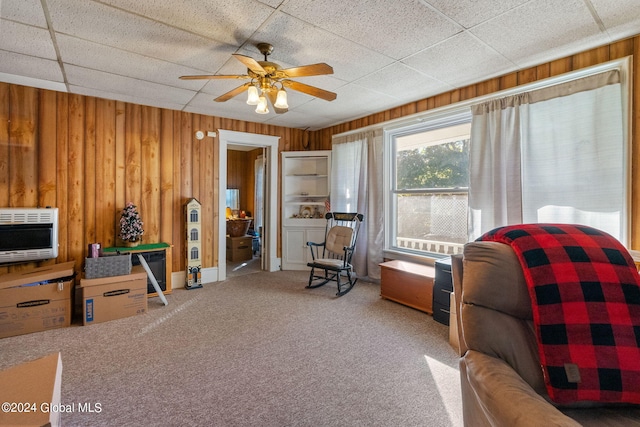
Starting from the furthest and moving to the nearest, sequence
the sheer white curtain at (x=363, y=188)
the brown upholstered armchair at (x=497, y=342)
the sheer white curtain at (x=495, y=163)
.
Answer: the sheer white curtain at (x=363, y=188) → the sheer white curtain at (x=495, y=163) → the brown upholstered armchair at (x=497, y=342)

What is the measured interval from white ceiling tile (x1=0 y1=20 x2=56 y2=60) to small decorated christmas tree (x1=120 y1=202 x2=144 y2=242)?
170 centimetres

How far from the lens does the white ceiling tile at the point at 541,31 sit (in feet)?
6.45

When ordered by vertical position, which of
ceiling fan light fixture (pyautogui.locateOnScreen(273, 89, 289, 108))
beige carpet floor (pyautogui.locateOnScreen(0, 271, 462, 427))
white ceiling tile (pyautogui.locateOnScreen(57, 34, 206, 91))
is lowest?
beige carpet floor (pyautogui.locateOnScreen(0, 271, 462, 427))

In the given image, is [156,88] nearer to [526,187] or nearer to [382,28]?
[382,28]

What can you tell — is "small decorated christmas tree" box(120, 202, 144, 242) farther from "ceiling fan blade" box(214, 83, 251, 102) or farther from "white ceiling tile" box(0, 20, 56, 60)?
"ceiling fan blade" box(214, 83, 251, 102)

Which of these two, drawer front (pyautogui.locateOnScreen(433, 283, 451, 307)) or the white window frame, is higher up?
the white window frame

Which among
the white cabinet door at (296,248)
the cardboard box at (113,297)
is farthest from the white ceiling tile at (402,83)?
the cardboard box at (113,297)

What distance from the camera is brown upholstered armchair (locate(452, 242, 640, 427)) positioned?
103 centimetres

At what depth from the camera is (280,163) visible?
5148 millimetres

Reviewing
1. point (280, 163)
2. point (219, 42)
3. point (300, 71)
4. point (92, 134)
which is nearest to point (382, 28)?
point (300, 71)

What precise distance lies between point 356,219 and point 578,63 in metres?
2.75

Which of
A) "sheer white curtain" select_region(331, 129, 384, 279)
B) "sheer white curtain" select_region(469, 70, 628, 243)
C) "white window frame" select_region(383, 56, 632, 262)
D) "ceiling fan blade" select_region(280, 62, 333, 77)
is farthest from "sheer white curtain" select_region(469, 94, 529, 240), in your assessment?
"ceiling fan blade" select_region(280, 62, 333, 77)

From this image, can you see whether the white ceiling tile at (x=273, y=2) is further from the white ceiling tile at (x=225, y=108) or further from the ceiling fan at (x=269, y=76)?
the white ceiling tile at (x=225, y=108)

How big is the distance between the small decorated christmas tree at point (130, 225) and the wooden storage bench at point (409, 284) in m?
3.08
